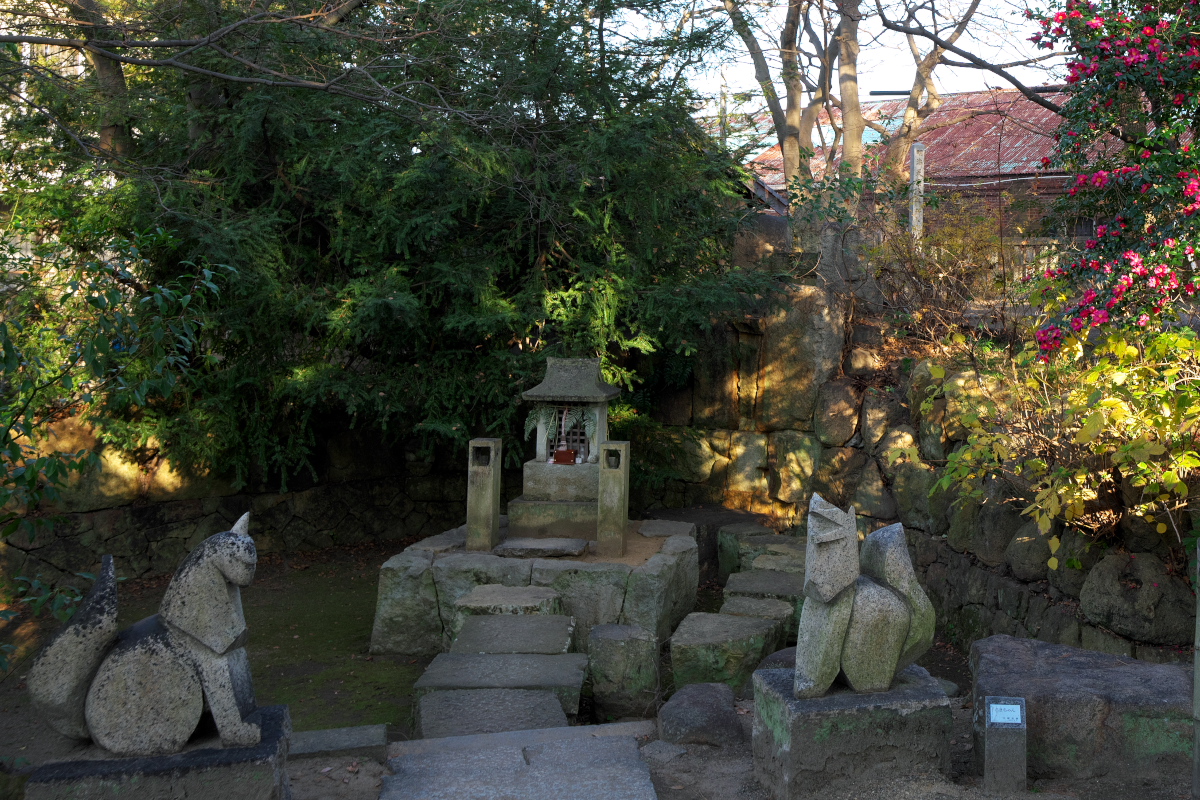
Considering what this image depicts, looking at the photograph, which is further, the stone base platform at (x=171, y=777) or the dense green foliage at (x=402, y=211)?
the dense green foliage at (x=402, y=211)

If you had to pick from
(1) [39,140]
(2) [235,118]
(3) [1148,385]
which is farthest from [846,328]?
(1) [39,140]

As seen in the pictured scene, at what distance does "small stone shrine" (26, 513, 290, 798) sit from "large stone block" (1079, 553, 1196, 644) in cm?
491

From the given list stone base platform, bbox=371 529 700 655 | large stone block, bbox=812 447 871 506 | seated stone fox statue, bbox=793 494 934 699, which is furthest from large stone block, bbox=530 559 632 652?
seated stone fox statue, bbox=793 494 934 699

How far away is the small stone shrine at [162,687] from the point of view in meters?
3.19

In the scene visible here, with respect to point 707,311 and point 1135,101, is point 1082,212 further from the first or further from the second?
point 707,311

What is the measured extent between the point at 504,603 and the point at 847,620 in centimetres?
393

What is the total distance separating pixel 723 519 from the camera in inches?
416

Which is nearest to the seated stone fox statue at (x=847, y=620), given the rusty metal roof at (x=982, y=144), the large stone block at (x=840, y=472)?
the large stone block at (x=840, y=472)

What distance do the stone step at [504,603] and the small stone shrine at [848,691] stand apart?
3558mm

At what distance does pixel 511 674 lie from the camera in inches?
229

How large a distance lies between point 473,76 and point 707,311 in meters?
3.43

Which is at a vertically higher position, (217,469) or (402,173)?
(402,173)

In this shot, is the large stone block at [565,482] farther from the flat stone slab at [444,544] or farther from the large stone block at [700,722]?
the large stone block at [700,722]

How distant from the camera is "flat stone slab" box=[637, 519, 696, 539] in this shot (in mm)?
9047
